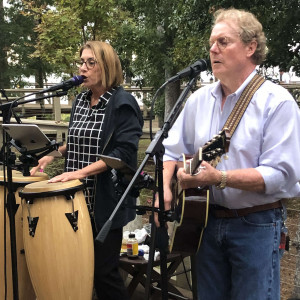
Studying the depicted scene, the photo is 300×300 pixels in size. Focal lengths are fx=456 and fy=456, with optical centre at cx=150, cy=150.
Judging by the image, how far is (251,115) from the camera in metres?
2.06

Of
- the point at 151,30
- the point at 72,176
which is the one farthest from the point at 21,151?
the point at 151,30

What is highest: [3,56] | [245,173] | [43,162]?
[3,56]

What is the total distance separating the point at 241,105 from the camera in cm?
208

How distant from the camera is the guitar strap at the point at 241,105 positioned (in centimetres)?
206

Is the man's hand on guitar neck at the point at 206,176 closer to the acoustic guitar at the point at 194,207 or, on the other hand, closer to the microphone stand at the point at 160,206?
the acoustic guitar at the point at 194,207

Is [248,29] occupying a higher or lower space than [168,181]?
higher

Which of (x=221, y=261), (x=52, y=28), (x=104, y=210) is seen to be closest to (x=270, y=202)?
(x=221, y=261)

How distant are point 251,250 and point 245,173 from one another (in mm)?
371

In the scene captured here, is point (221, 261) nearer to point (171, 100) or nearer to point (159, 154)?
point (159, 154)

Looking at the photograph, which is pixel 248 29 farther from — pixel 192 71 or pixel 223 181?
pixel 223 181

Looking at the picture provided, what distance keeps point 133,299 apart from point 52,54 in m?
5.49

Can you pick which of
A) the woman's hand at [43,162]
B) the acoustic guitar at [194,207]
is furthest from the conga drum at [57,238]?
the acoustic guitar at [194,207]

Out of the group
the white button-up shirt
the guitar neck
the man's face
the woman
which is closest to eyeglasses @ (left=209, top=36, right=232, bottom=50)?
the man's face

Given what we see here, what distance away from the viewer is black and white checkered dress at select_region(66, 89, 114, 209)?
3058 millimetres
